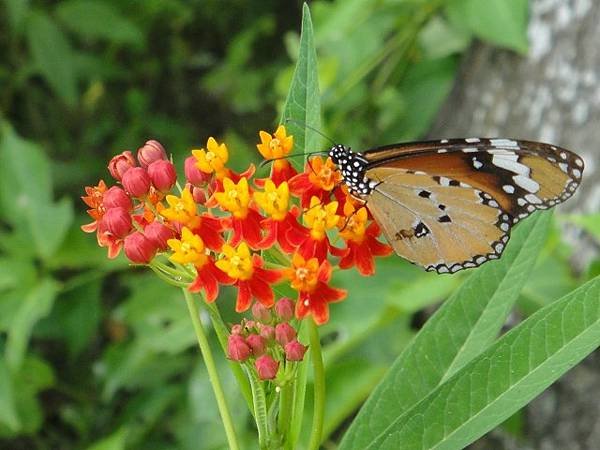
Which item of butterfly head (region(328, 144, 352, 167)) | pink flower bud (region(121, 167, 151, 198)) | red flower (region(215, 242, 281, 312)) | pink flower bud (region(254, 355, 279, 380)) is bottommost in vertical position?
pink flower bud (region(254, 355, 279, 380))

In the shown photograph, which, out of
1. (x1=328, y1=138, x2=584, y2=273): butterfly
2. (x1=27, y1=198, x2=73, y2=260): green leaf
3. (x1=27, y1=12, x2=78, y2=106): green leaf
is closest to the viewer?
(x1=328, y1=138, x2=584, y2=273): butterfly

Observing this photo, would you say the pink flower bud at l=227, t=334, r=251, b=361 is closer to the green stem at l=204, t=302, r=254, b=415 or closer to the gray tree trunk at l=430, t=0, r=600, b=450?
the green stem at l=204, t=302, r=254, b=415

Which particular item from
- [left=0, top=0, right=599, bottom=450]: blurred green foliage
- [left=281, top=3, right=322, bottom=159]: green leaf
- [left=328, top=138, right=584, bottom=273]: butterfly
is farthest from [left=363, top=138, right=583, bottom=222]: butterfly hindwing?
[left=0, top=0, right=599, bottom=450]: blurred green foliage

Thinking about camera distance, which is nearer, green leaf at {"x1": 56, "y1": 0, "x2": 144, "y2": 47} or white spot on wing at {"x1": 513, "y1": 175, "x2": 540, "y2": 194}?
white spot on wing at {"x1": 513, "y1": 175, "x2": 540, "y2": 194}

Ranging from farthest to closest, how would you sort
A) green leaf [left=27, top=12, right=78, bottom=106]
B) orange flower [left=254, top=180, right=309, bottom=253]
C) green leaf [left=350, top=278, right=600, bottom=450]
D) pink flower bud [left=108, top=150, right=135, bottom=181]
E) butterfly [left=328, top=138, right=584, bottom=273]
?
1. green leaf [left=27, top=12, right=78, bottom=106]
2. butterfly [left=328, top=138, right=584, bottom=273]
3. pink flower bud [left=108, top=150, right=135, bottom=181]
4. orange flower [left=254, top=180, right=309, bottom=253]
5. green leaf [left=350, top=278, right=600, bottom=450]

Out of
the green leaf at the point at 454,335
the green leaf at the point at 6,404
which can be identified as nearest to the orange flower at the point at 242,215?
the green leaf at the point at 454,335

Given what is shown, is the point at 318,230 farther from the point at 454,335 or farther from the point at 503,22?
the point at 503,22

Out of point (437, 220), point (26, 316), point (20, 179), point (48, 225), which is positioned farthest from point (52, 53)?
point (437, 220)

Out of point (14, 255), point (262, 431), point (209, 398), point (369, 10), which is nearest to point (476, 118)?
point (369, 10)
